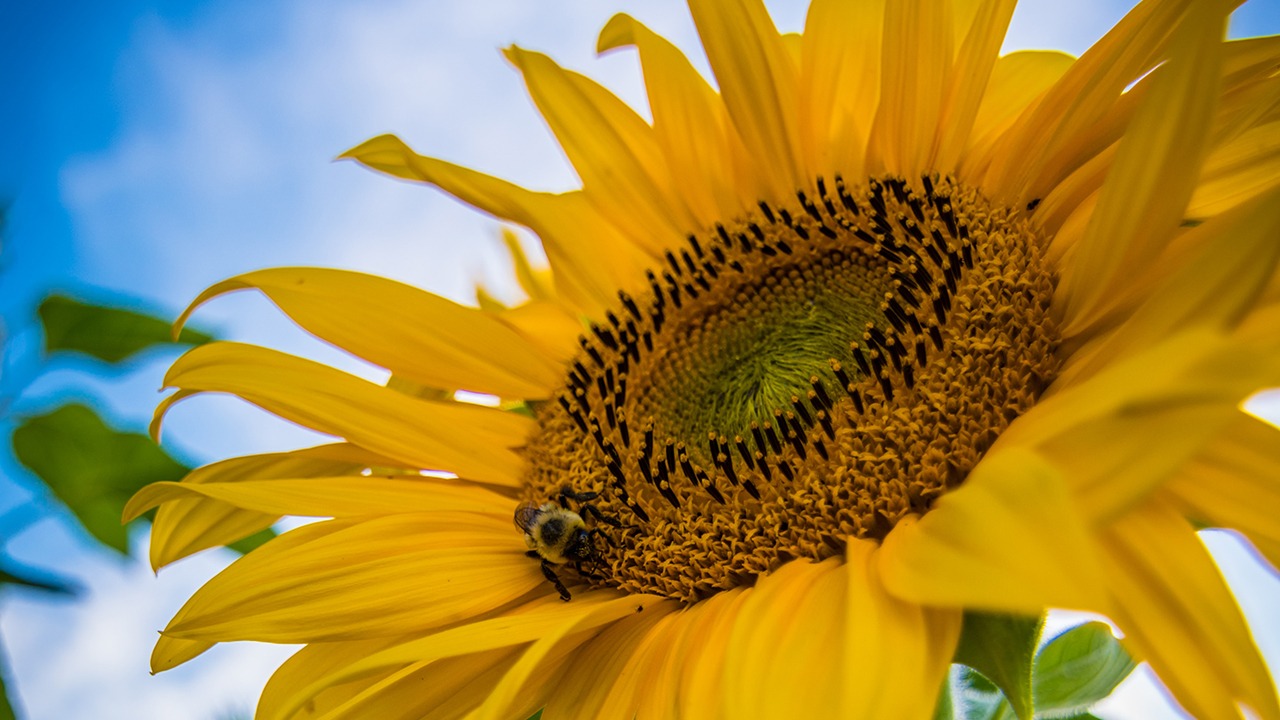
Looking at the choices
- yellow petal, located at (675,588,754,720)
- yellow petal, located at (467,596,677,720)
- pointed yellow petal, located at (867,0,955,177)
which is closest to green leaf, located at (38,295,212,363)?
yellow petal, located at (467,596,677,720)

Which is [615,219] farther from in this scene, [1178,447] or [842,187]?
[1178,447]

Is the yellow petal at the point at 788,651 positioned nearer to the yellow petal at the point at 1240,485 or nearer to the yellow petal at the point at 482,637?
the yellow petal at the point at 482,637

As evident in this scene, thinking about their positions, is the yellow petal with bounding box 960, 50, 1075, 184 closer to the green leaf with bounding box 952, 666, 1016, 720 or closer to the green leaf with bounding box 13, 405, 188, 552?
the green leaf with bounding box 952, 666, 1016, 720

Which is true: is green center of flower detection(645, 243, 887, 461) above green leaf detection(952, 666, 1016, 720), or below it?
above

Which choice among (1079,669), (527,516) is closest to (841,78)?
(527,516)

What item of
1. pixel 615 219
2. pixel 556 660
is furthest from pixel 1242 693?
pixel 615 219

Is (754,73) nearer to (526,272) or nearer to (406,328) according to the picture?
(406,328)
